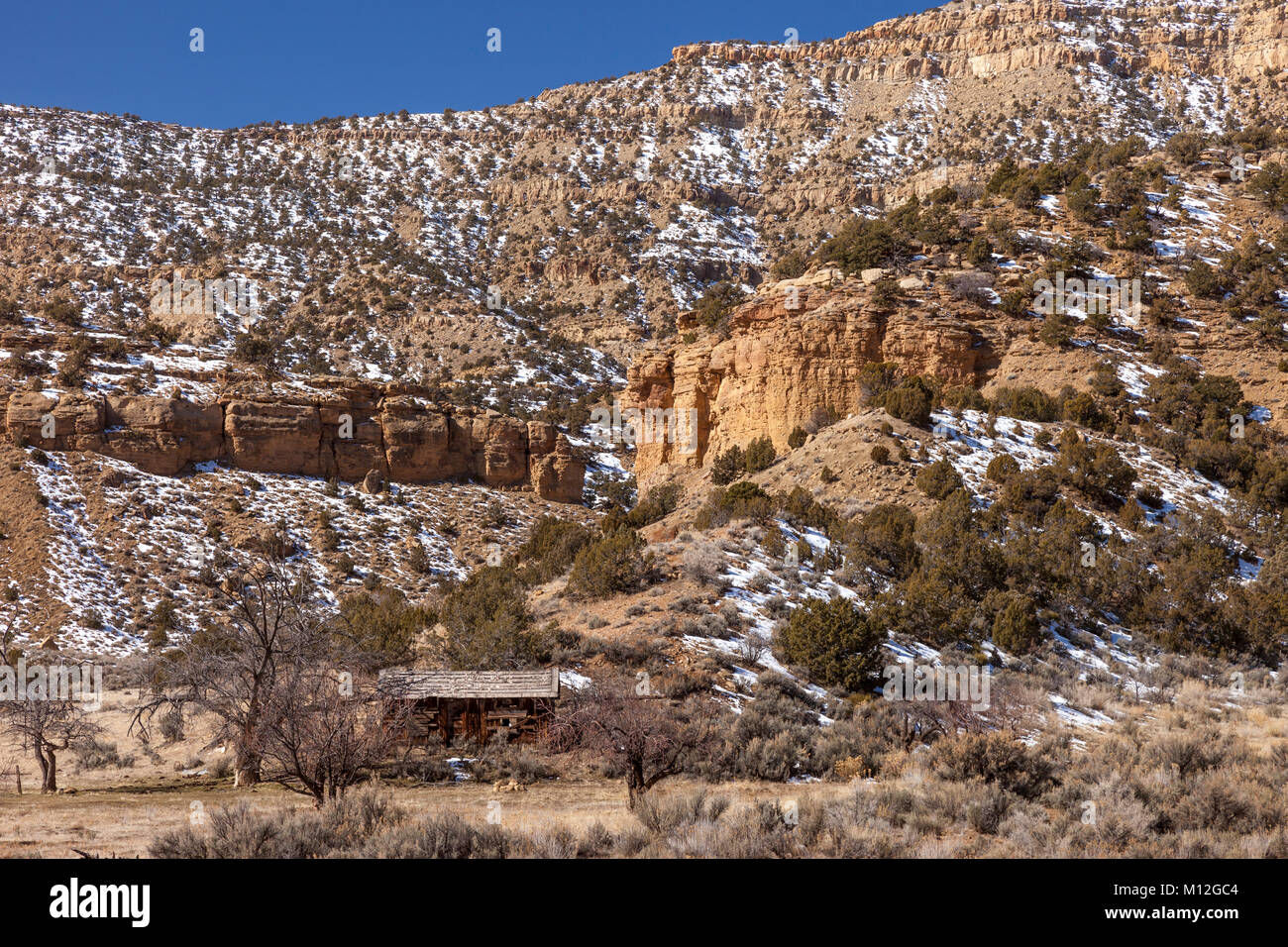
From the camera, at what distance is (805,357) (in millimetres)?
31047

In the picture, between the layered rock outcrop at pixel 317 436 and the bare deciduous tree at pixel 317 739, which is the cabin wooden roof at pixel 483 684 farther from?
the layered rock outcrop at pixel 317 436

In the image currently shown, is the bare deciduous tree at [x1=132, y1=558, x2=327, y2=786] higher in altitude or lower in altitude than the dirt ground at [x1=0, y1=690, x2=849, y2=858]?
higher

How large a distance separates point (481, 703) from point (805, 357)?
1880cm

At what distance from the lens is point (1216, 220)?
35938 millimetres

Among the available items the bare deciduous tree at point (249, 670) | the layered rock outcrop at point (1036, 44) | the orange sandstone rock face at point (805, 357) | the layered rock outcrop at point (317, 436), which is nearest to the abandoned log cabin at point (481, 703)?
the bare deciduous tree at point (249, 670)

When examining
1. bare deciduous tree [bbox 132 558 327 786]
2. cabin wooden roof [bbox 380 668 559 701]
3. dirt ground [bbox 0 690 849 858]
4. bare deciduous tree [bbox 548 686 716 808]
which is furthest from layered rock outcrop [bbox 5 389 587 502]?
bare deciduous tree [bbox 548 686 716 808]

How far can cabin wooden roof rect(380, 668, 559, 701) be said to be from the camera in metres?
15.6

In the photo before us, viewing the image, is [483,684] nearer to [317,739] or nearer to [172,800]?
[172,800]

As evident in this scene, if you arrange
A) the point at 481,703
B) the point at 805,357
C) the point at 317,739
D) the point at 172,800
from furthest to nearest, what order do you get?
1. the point at 805,357
2. the point at 481,703
3. the point at 172,800
4. the point at 317,739

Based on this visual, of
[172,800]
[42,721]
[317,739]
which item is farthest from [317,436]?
[317,739]

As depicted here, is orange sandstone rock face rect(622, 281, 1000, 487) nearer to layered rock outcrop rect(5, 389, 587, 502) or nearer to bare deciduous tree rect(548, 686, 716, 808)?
layered rock outcrop rect(5, 389, 587, 502)

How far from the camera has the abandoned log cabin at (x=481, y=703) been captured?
15.7 metres

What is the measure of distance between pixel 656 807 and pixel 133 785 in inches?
396

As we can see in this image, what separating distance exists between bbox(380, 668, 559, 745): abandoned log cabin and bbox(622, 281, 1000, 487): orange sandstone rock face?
17.1m
